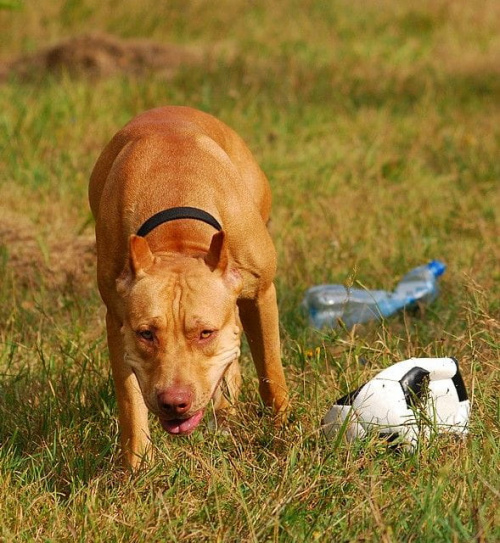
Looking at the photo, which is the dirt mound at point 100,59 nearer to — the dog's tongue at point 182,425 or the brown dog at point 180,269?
the brown dog at point 180,269

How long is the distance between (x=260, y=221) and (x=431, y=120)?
16.6ft

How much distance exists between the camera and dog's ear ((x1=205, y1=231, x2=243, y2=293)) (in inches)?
148

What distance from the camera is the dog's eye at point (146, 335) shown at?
12.0 ft

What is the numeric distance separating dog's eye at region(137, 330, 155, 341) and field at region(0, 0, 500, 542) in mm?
458

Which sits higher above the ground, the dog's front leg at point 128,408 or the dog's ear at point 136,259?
the dog's ear at point 136,259

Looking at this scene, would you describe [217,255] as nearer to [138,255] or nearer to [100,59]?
[138,255]

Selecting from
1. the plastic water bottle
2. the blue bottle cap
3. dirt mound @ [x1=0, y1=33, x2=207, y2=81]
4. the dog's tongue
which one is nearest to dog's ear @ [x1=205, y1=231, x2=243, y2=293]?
the dog's tongue

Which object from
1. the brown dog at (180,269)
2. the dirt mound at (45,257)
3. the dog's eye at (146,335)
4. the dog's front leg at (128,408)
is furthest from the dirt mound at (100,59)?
the dog's eye at (146,335)

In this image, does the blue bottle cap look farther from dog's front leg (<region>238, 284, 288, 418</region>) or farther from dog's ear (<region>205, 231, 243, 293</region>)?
dog's ear (<region>205, 231, 243, 293</region>)

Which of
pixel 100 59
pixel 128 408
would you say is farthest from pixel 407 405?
pixel 100 59

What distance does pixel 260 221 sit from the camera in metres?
4.43

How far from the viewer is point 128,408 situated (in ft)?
13.7

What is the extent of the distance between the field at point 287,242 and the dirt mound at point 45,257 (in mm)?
16

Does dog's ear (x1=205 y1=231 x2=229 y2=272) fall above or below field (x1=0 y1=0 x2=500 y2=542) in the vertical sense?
above
